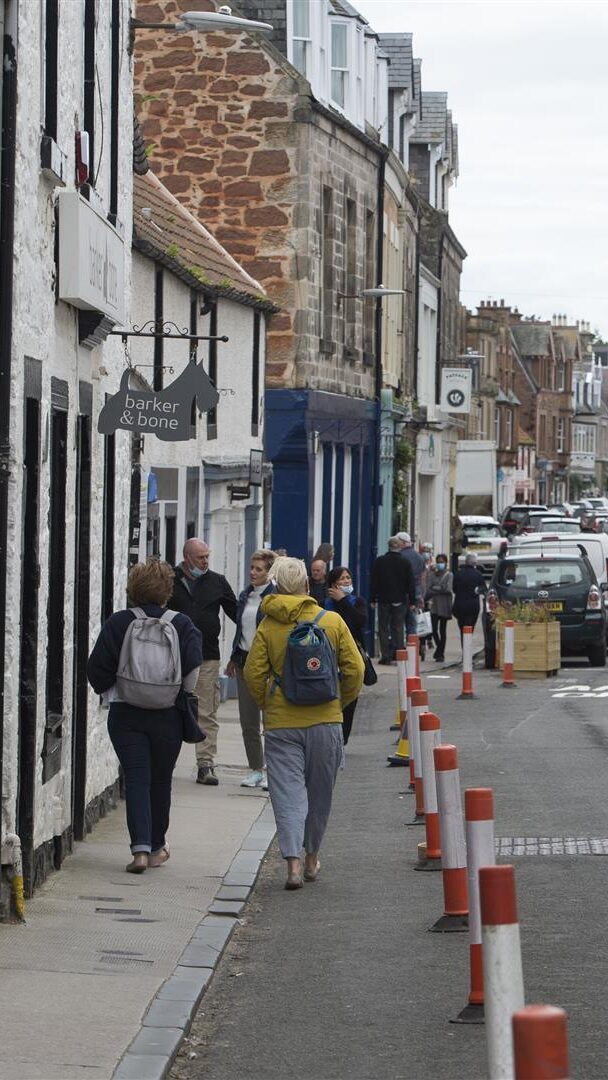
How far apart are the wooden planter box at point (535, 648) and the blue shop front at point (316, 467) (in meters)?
4.49

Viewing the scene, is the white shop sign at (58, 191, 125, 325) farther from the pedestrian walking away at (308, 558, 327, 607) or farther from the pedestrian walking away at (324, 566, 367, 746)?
the pedestrian walking away at (308, 558, 327, 607)

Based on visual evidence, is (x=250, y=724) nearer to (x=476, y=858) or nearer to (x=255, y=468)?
(x=476, y=858)

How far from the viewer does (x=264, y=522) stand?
91.0 ft

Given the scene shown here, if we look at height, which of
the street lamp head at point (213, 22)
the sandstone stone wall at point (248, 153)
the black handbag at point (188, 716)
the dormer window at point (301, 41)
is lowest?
the black handbag at point (188, 716)

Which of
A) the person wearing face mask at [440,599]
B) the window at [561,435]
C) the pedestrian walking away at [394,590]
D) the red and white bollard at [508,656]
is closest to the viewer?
the red and white bollard at [508,656]

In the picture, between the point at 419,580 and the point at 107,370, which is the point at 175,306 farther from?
the point at 419,580

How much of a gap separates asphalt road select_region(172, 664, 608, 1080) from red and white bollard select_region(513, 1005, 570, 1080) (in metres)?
3.12

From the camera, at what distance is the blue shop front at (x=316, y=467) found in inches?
1224

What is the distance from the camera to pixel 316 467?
32031 millimetres

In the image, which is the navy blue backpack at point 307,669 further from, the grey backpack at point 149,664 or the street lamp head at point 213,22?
the street lamp head at point 213,22

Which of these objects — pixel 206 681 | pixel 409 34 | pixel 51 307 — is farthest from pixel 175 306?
pixel 409 34

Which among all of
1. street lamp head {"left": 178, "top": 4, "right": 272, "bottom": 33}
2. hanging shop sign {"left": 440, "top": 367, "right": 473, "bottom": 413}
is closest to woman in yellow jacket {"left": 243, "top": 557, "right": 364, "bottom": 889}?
street lamp head {"left": 178, "top": 4, "right": 272, "bottom": 33}

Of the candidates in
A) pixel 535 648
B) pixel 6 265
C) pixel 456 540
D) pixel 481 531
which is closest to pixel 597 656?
pixel 535 648

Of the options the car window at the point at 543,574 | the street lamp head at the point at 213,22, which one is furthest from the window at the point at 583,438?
the street lamp head at the point at 213,22
